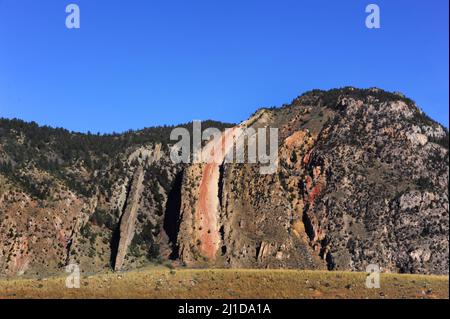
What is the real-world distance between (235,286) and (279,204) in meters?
39.8

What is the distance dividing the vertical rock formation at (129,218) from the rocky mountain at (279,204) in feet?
0.71

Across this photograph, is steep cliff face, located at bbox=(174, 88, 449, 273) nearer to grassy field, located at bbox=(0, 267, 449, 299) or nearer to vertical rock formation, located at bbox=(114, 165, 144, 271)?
vertical rock formation, located at bbox=(114, 165, 144, 271)

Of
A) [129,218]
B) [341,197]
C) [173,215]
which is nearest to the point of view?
[341,197]

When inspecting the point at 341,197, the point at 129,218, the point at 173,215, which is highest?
the point at 341,197

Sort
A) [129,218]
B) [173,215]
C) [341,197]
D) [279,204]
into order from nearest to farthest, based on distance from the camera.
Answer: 1. [341,197]
2. [279,204]
3. [173,215]
4. [129,218]

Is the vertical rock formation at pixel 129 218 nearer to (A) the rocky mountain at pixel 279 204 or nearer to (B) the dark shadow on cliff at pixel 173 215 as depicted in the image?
(A) the rocky mountain at pixel 279 204

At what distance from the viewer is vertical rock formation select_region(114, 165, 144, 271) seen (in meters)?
73.7

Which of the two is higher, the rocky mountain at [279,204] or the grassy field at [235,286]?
the rocky mountain at [279,204]

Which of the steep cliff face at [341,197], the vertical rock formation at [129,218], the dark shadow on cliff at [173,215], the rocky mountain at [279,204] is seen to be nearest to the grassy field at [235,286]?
the steep cliff face at [341,197]

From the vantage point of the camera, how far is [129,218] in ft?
263

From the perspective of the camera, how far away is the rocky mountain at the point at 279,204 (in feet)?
213

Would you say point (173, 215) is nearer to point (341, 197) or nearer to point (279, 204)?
point (279, 204)

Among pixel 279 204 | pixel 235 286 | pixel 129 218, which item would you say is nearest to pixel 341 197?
pixel 279 204

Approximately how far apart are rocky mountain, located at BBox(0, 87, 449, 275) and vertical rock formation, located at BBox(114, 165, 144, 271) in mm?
217
